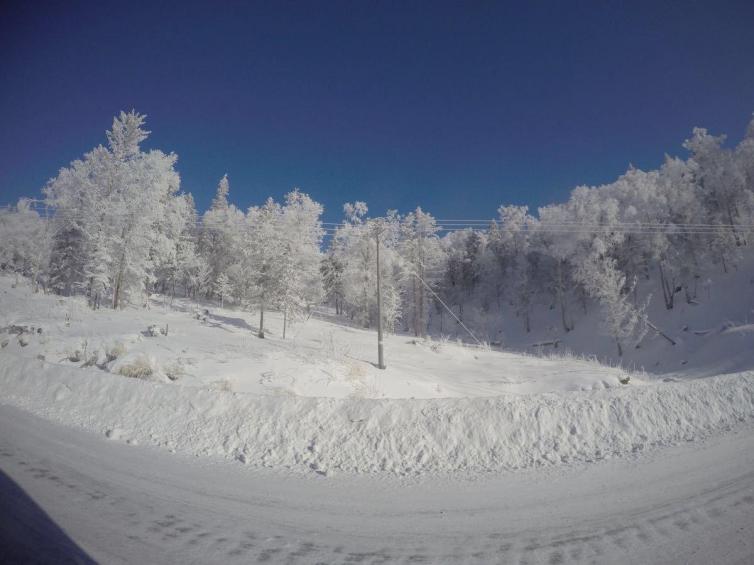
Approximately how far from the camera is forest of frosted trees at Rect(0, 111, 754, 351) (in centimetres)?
2522

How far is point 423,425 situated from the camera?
5781mm

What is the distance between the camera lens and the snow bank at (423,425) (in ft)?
17.3

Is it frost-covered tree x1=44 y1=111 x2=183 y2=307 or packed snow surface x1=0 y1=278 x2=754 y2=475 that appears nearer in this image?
packed snow surface x1=0 y1=278 x2=754 y2=475

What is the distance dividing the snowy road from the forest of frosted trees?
45.5ft

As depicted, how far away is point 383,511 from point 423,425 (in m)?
2.02

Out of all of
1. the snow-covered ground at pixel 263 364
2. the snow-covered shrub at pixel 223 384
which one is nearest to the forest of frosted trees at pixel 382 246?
the snow-covered ground at pixel 263 364

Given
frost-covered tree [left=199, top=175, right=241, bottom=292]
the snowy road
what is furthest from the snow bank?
frost-covered tree [left=199, top=175, right=241, bottom=292]

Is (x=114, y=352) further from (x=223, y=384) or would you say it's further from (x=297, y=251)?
(x=297, y=251)

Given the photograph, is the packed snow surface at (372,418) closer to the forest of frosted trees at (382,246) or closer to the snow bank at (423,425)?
the snow bank at (423,425)

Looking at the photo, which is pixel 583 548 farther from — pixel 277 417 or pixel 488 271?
pixel 488 271

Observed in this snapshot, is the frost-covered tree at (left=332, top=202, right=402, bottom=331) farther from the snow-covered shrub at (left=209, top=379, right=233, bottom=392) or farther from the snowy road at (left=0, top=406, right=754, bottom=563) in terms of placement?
the snowy road at (left=0, top=406, right=754, bottom=563)

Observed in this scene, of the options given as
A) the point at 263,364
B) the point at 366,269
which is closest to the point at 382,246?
the point at 366,269

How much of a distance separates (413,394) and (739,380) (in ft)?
31.0

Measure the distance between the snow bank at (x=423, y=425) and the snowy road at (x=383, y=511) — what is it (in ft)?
1.55
